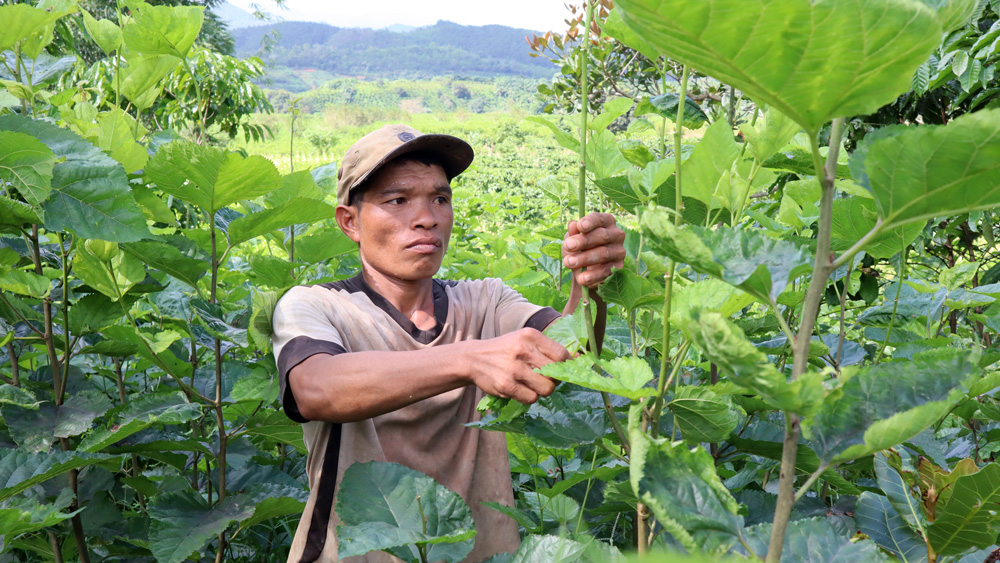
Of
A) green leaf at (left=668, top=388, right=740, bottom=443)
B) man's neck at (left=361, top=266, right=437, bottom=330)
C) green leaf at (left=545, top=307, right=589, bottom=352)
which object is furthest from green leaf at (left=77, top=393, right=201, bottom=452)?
green leaf at (left=668, top=388, right=740, bottom=443)

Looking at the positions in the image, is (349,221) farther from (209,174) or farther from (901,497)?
(901,497)

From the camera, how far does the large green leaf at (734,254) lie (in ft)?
1.77

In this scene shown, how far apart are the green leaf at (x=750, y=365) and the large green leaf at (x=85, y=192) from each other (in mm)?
1097

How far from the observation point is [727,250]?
560 mm

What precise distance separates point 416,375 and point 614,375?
0.44m

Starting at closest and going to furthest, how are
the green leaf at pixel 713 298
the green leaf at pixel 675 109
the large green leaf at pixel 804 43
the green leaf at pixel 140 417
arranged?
the large green leaf at pixel 804 43 → the green leaf at pixel 713 298 → the green leaf at pixel 675 109 → the green leaf at pixel 140 417

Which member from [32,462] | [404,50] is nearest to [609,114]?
[32,462]

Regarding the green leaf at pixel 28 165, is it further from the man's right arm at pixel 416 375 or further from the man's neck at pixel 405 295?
the man's neck at pixel 405 295

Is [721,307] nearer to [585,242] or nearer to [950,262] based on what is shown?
[585,242]

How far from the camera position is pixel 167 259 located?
4.75 ft

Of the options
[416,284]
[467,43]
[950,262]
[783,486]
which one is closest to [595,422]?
[783,486]

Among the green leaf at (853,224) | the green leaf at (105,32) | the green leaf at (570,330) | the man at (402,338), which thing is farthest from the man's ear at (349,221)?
the green leaf at (853,224)

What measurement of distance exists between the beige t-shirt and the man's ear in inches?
5.2

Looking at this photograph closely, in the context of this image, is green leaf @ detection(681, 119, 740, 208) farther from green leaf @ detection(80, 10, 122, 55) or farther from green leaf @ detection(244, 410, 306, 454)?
green leaf @ detection(80, 10, 122, 55)
